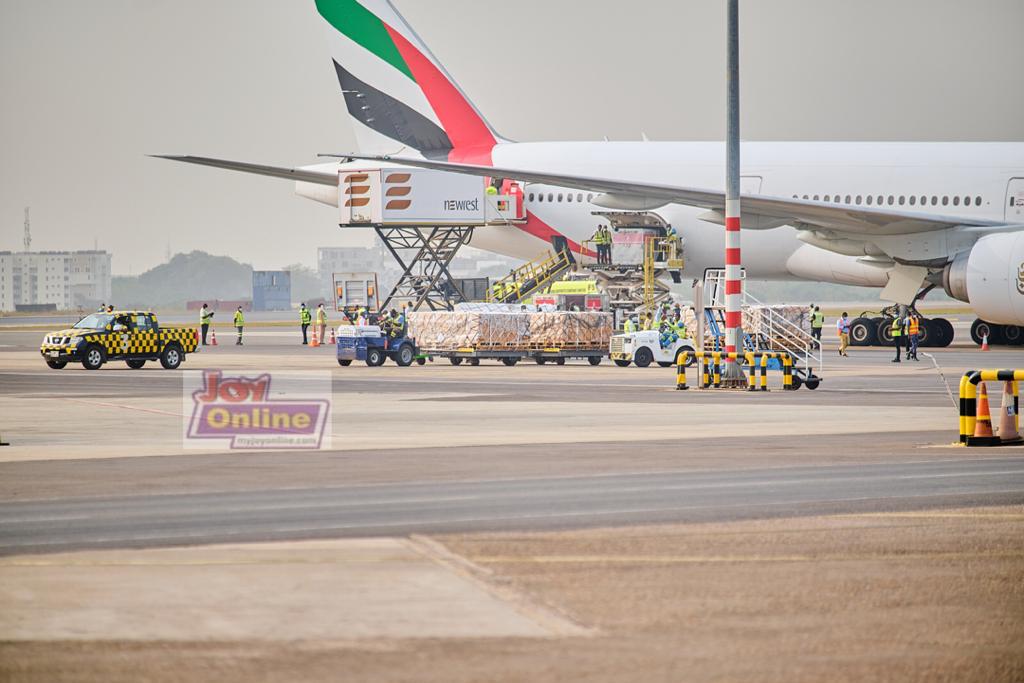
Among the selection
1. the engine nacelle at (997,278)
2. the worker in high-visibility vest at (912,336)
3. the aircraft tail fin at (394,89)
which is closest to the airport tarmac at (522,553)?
the engine nacelle at (997,278)

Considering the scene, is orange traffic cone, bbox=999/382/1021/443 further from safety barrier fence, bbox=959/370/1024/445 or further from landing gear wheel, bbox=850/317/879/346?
landing gear wheel, bbox=850/317/879/346

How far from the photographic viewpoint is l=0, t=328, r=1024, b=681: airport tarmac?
6914 mm

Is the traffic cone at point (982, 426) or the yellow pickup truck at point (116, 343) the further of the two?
the yellow pickup truck at point (116, 343)

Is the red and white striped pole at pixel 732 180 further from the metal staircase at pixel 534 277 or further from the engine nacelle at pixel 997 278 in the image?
the metal staircase at pixel 534 277

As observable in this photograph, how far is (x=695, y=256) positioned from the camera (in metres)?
50.3

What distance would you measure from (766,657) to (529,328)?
3399cm

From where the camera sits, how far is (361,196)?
55375 millimetres

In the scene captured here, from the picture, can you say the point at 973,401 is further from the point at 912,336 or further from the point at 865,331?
the point at 865,331

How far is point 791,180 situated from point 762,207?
919 cm

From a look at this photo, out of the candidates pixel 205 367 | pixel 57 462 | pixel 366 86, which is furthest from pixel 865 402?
pixel 366 86

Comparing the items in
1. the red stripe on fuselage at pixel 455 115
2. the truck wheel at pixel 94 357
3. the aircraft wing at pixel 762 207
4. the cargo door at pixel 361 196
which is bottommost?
the truck wheel at pixel 94 357

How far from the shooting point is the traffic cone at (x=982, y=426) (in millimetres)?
17641

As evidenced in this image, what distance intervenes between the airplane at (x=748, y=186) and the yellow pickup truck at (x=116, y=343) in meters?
6.68

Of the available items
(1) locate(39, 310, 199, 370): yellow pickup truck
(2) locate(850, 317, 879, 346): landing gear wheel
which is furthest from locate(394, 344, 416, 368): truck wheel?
(2) locate(850, 317, 879, 346): landing gear wheel
